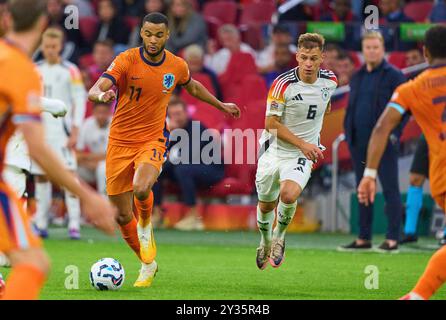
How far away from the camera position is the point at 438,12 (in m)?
16.6

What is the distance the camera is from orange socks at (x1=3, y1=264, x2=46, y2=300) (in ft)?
17.7

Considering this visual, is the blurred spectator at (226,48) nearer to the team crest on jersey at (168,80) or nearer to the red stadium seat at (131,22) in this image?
the red stadium seat at (131,22)

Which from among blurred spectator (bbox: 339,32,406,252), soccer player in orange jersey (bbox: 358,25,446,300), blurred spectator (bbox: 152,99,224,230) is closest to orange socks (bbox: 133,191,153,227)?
soccer player in orange jersey (bbox: 358,25,446,300)

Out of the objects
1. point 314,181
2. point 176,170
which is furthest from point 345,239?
point 176,170

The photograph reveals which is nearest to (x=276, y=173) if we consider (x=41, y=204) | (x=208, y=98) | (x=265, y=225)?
(x=265, y=225)

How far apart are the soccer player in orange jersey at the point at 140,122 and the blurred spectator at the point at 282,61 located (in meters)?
6.09

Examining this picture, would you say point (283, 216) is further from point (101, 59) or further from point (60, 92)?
point (101, 59)

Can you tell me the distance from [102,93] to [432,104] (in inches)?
119

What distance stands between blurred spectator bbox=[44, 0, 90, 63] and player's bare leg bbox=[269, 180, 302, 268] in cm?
858

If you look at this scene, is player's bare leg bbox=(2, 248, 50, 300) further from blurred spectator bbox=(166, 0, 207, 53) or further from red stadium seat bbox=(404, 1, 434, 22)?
red stadium seat bbox=(404, 1, 434, 22)

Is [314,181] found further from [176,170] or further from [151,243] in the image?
[151,243]

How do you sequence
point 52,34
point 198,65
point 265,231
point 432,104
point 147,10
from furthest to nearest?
point 147,10, point 198,65, point 52,34, point 265,231, point 432,104

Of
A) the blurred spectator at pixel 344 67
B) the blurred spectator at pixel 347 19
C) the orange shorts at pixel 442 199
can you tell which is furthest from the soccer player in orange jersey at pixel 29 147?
the blurred spectator at pixel 347 19
